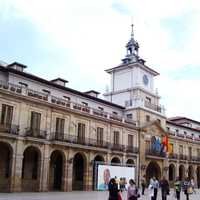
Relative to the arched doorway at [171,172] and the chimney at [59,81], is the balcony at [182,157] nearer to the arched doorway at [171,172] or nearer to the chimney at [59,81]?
the arched doorway at [171,172]

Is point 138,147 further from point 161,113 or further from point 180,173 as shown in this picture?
point 180,173

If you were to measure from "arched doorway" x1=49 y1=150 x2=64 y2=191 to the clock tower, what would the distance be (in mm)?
13322

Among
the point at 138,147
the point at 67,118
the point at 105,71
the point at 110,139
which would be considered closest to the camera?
the point at 67,118

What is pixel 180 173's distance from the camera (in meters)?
53.8

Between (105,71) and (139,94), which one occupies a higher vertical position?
(105,71)

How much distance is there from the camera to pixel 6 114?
1123 inches

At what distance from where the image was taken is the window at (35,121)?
3048 centimetres

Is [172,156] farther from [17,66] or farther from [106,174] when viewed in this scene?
[17,66]

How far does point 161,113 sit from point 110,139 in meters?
12.7

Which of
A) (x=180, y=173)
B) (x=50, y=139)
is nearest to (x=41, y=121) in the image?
(x=50, y=139)

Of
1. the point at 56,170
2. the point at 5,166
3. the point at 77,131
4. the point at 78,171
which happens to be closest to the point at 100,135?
the point at 77,131

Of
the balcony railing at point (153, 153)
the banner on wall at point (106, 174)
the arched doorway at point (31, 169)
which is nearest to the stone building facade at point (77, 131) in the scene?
the arched doorway at point (31, 169)

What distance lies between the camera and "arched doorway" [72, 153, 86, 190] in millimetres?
35562

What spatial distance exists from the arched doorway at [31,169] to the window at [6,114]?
3.73m
